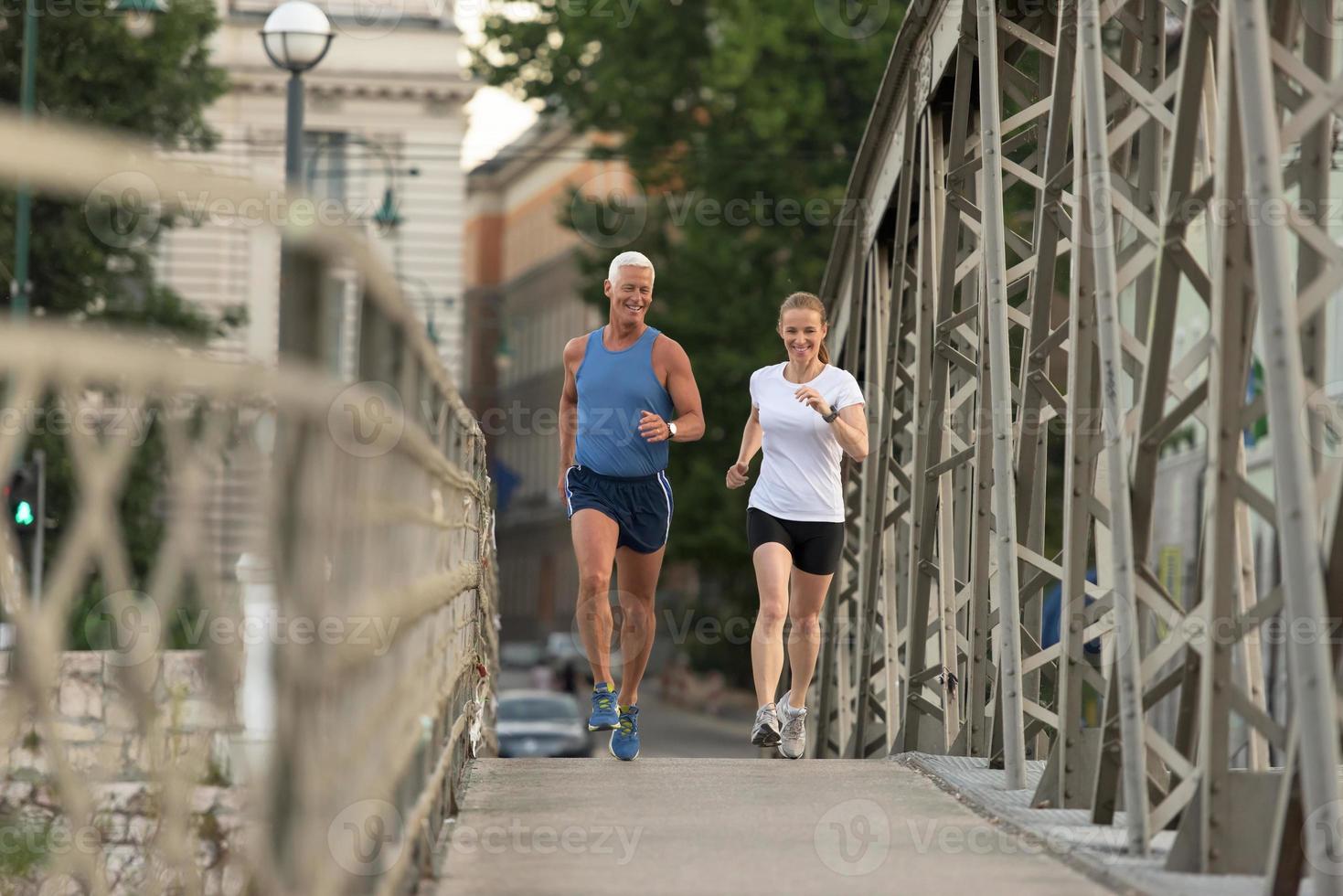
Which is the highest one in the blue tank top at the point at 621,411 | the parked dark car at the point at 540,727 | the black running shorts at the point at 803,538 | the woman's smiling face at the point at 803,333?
the woman's smiling face at the point at 803,333

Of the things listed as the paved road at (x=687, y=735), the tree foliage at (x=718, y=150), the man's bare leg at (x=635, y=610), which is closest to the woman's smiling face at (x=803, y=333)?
the man's bare leg at (x=635, y=610)

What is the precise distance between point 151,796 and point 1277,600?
246 centimetres

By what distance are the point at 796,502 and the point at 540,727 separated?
1183 inches

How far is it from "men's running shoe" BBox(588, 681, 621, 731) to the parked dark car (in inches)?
1127

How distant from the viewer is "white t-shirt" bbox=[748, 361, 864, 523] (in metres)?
9.63

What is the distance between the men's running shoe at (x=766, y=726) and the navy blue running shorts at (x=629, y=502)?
86cm

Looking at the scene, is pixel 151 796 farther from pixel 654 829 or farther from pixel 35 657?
pixel 654 829

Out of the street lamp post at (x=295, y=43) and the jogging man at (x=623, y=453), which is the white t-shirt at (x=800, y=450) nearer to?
the jogging man at (x=623, y=453)

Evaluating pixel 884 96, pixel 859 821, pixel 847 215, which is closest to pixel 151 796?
pixel 859 821

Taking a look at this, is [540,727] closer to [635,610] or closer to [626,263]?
[635,610]

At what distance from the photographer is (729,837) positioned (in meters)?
6.24

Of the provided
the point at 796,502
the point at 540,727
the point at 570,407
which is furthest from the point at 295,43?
the point at 540,727

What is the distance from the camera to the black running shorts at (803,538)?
970 centimetres

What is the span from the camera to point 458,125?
55906 mm
